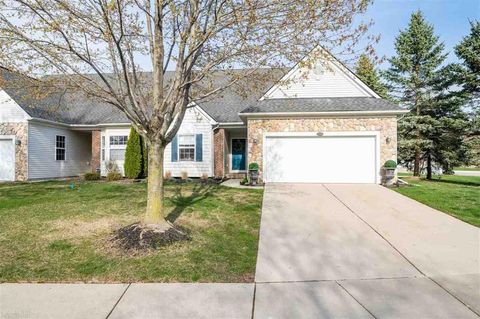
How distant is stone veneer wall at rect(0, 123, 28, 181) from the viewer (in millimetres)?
15828

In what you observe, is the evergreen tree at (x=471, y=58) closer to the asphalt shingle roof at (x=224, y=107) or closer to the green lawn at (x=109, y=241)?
the asphalt shingle roof at (x=224, y=107)

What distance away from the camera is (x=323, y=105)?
45.3 feet

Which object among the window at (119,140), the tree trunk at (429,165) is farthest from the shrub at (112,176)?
the tree trunk at (429,165)

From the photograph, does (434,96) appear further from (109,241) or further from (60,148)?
(60,148)

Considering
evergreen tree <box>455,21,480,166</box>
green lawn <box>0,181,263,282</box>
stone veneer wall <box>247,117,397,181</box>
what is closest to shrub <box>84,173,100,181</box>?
green lawn <box>0,181,263,282</box>

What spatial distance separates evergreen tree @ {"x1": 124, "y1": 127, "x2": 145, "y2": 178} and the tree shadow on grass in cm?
471

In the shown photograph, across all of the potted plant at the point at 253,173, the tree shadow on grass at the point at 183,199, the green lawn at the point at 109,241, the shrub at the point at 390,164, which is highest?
the shrub at the point at 390,164

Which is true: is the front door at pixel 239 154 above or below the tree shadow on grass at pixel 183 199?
above

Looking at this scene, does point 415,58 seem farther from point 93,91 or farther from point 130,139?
point 93,91

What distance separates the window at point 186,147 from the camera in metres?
16.5

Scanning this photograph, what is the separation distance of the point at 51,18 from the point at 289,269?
18.4 feet

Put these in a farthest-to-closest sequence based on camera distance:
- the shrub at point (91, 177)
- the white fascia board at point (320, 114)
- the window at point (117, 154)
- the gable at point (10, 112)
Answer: the window at point (117, 154) → the shrub at point (91, 177) → the gable at point (10, 112) → the white fascia board at point (320, 114)

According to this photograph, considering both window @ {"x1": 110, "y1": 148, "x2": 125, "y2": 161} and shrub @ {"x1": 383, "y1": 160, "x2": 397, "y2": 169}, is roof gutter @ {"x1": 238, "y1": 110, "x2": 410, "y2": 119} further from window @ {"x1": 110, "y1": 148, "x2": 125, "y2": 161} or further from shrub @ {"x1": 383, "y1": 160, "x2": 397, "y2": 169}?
window @ {"x1": 110, "y1": 148, "x2": 125, "y2": 161}

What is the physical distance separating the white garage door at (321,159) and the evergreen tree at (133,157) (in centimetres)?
636
